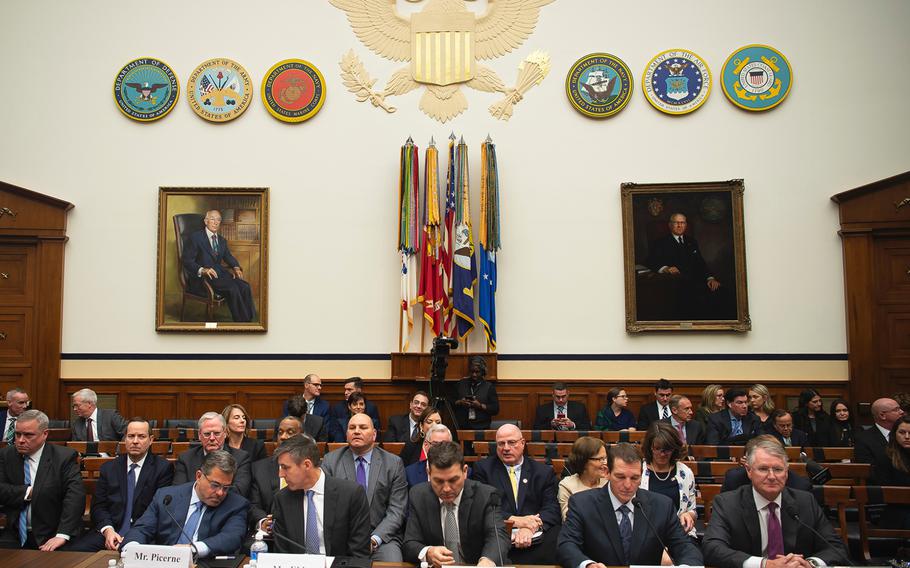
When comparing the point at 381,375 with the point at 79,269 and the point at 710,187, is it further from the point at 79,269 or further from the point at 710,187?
the point at 710,187

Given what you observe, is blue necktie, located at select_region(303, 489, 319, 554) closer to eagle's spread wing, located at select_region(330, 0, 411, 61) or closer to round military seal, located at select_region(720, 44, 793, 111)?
eagle's spread wing, located at select_region(330, 0, 411, 61)

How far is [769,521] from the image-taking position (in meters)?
3.42

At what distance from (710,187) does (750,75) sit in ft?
4.72

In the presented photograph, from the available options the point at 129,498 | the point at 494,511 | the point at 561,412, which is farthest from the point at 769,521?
the point at 561,412

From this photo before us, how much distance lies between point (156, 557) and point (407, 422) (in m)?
3.87

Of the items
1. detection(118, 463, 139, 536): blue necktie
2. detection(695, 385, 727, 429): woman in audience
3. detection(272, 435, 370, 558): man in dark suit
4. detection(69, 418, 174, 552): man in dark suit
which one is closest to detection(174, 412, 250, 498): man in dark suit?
detection(69, 418, 174, 552): man in dark suit

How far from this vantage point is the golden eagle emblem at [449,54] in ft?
27.8

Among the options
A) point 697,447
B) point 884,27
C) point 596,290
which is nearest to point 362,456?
point 697,447

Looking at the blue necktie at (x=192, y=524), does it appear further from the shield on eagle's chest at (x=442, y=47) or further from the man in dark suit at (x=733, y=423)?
the shield on eagle's chest at (x=442, y=47)

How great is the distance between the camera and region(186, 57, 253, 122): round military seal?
335 inches

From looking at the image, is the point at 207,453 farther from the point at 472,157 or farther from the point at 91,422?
the point at 472,157

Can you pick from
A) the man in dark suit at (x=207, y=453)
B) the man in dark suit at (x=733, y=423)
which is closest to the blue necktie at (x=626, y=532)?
the man in dark suit at (x=207, y=453)

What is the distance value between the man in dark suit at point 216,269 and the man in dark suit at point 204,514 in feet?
15.3

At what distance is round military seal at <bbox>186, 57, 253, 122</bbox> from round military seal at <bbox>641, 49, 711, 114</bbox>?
492 centimetres
